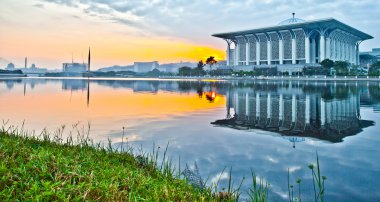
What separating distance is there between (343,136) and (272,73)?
116499 millimetres

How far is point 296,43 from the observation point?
420 feet

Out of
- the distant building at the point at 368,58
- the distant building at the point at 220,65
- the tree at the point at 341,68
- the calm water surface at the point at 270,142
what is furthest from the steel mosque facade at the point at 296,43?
the calm water surface at the point at 270,142

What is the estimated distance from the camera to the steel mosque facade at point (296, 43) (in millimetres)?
121312

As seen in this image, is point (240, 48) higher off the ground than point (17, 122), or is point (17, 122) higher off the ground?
point (240, 48)

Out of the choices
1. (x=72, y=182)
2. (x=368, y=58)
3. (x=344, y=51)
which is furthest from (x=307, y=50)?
(x=72, y=182)

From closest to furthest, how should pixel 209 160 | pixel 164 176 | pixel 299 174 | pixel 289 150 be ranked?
pixel 164 176 < pixel 299 174 < pixel 209 160 < pixel 289 150

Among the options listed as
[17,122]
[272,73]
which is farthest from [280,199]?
[272,73]

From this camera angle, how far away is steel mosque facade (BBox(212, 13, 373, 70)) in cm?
12131

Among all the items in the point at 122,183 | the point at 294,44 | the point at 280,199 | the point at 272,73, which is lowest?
the point at 280,199

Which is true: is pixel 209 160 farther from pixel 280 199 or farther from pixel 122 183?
pixel 122 183

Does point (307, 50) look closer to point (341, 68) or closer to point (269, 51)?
point (269, 51)

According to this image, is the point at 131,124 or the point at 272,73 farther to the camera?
the point at 272,73

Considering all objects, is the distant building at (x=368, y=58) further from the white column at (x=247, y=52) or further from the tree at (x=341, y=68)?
the tree at (x=341, y=68)

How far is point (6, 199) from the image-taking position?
401cm
